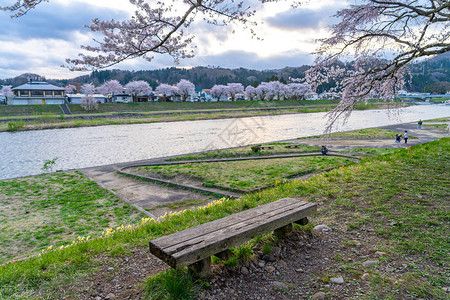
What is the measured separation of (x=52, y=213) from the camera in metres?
8.45

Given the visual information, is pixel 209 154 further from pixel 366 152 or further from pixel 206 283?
pixel 206 283

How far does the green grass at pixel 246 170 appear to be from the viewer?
1016cm

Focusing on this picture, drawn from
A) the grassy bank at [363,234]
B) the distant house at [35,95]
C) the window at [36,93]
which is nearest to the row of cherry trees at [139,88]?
the distant house at [35,95]

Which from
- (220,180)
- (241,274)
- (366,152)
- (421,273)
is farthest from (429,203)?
(366,152)

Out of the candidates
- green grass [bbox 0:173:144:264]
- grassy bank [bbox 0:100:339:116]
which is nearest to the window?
grassy bank [bbox 0:100:339:116]

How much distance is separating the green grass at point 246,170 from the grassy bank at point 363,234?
309 cm

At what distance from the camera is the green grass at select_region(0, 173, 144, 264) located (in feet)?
21.5

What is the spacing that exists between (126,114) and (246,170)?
4714 centimetres

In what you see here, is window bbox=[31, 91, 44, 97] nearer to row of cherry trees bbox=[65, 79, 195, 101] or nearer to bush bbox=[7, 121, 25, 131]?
row of cherry trees bbox=[65, 79, 195, 101]

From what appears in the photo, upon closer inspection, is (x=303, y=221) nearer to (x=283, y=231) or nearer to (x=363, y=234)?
(x=283, y=231)

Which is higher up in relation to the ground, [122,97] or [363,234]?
[122,97]

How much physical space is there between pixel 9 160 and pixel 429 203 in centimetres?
2289

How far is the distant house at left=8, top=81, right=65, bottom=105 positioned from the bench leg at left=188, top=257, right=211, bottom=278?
278ft

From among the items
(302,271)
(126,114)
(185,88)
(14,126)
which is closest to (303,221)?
(302,271)
